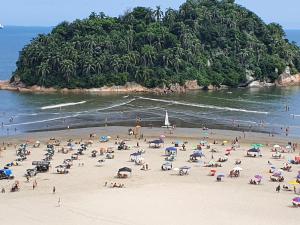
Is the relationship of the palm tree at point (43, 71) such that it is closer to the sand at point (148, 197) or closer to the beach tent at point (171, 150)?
the sand at point (148, 197)

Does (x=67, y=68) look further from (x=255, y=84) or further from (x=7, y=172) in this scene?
(x=7, y=172)

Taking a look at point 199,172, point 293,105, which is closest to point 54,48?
point 293,105

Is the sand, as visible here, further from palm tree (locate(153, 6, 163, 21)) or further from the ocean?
palm tree (locate(153, 6, 163, 21))

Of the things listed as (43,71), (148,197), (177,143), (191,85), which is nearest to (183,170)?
(148,197)

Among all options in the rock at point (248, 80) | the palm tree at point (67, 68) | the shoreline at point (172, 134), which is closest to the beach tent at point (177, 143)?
the shoreline at point (172, 134)

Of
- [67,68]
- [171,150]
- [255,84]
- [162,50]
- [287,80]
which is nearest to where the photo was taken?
[171,150]

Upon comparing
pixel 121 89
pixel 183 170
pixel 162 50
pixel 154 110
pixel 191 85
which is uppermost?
pixel 162 50
